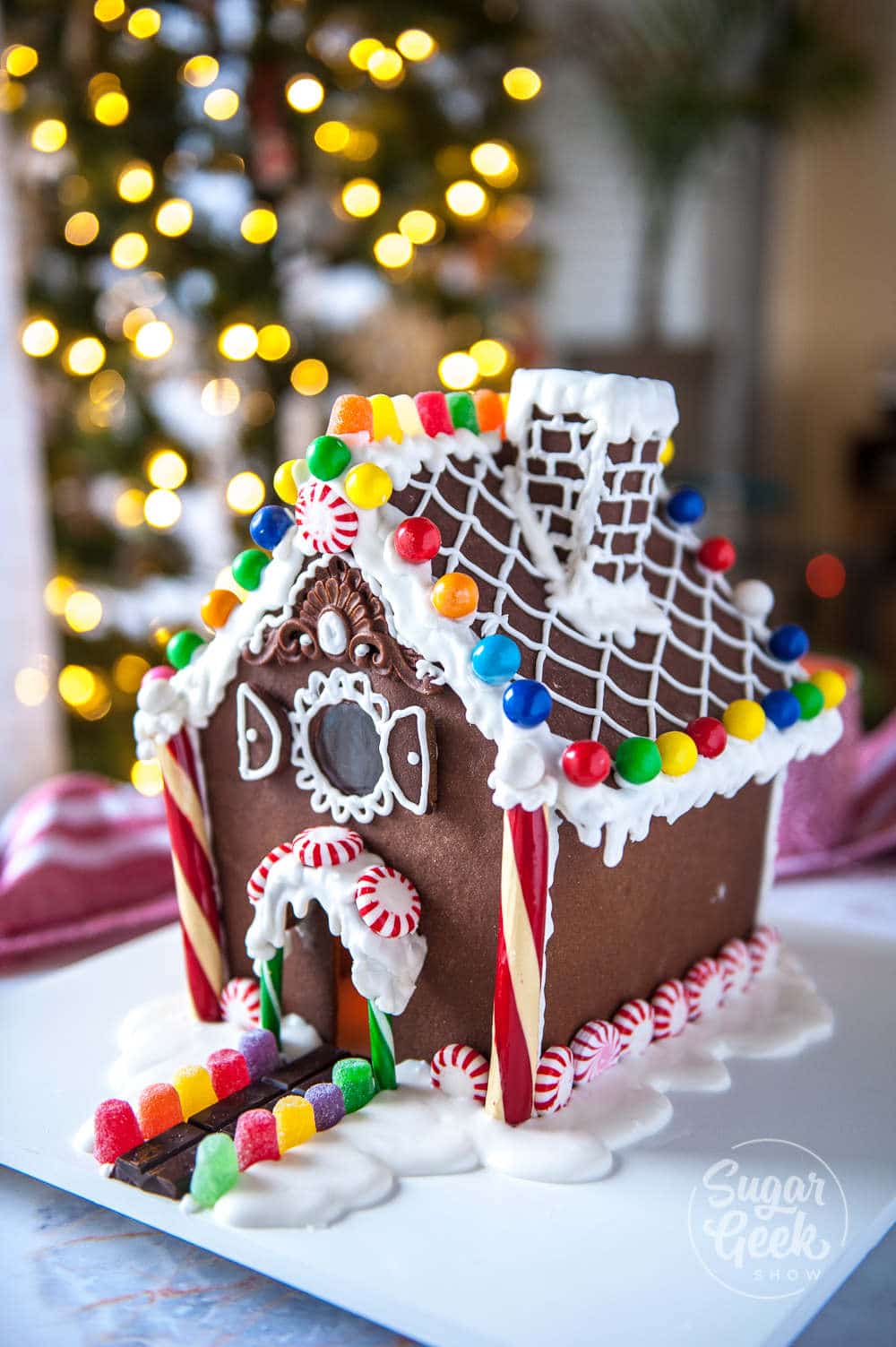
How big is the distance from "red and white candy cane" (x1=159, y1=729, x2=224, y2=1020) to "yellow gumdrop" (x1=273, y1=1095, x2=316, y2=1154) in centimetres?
30

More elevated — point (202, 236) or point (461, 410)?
point (202, 236)

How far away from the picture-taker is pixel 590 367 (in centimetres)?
401

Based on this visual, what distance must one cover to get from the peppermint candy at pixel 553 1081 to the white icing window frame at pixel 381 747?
0.91ft

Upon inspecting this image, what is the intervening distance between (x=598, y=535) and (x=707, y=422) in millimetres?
3115

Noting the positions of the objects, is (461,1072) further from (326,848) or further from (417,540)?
(417,540)

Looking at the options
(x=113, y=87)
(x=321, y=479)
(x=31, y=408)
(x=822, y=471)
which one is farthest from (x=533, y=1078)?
(x=822, y=471)

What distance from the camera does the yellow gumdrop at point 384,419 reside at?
128 centimetres

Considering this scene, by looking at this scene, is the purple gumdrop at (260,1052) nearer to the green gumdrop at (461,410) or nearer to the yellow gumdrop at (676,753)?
the yellow gumdrop at (676,753)

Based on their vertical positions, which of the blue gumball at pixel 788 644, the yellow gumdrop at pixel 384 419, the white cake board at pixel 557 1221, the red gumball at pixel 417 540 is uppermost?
the yellow gumdrop at pixel 384 419

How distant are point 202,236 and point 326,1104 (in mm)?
1829

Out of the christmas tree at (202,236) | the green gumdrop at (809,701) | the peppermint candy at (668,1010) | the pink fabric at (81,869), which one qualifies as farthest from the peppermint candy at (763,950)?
the christmas tree at (202,236)

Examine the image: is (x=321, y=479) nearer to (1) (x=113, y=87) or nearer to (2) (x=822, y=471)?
(1) (x=113, y=87)

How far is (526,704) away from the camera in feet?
3.70

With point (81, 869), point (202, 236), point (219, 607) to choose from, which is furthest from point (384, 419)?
point (202, 236)
